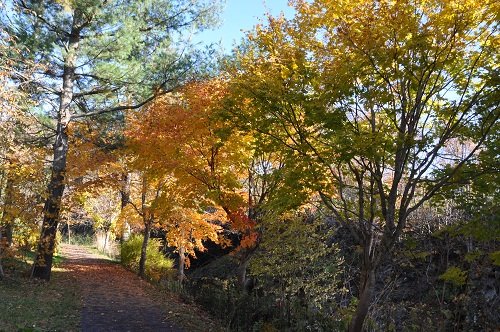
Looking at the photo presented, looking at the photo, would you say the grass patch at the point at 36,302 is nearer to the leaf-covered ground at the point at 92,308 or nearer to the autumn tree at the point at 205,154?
the leaf-covered ground at the point at 92,308

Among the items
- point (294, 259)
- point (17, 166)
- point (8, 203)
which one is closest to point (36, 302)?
point (8, 203)

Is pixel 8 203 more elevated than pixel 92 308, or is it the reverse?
pixel 8 203

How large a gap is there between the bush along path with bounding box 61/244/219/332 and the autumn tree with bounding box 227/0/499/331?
437 cm

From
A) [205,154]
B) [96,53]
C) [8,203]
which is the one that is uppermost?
[96,53]

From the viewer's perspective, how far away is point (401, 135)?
18.3 ft

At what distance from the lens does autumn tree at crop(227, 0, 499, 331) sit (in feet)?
17.6

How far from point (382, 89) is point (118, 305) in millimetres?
8341

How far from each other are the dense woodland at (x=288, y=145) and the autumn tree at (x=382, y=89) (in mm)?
32

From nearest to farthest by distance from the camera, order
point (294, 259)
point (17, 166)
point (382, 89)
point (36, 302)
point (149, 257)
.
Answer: point (382, 89) → point (36, 302) → point (17, 166) → point (294, 259) → point (149, 257)

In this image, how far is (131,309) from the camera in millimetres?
10062

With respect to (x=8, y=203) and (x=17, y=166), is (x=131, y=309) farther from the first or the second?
(x=17, y=166)

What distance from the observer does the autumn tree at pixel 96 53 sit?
11156 mm

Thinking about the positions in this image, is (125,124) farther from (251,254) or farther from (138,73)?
(251,254)

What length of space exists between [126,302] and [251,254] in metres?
3.58
